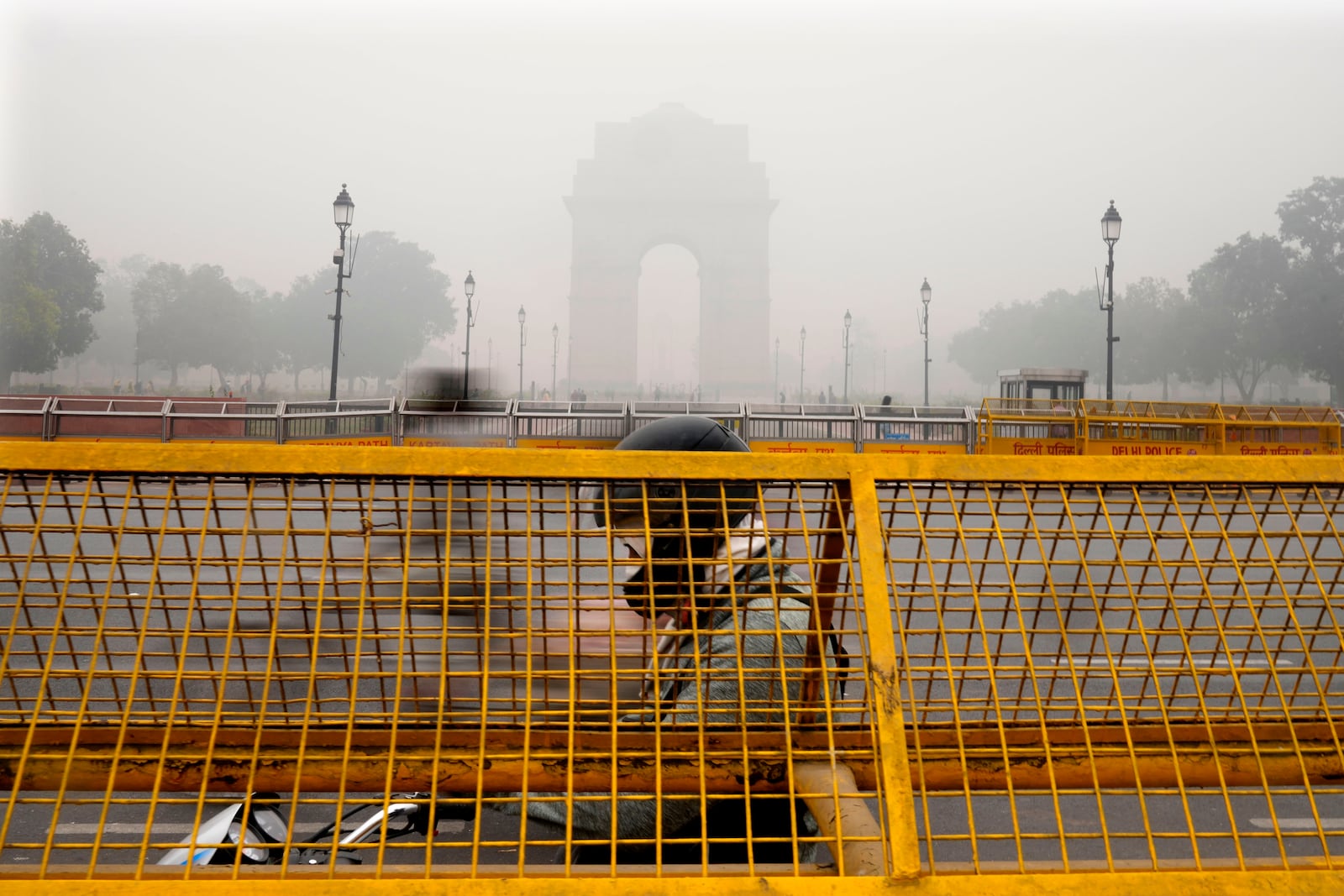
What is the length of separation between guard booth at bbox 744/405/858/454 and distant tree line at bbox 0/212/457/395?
28.1m

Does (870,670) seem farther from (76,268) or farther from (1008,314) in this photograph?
(1008,314)

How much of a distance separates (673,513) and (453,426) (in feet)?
59.0

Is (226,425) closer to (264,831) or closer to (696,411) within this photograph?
(696,411)

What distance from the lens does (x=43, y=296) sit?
177ft

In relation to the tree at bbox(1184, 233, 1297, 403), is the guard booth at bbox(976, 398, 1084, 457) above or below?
below

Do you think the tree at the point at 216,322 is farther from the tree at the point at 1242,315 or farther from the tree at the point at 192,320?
the tree at the point at 1242,315

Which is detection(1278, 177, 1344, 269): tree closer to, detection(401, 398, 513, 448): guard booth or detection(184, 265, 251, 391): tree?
detection(401, 398, 513, 448): guard booth

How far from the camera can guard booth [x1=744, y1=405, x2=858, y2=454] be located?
1973 centimetres

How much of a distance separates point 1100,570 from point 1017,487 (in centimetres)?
929

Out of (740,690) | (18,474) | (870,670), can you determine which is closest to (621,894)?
(740,690)

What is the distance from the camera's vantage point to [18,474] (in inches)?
71.9

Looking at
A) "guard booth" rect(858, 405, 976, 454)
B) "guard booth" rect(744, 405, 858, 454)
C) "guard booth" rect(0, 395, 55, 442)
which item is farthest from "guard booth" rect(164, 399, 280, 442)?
"guard booth" rect(858, 405, 976, 454)

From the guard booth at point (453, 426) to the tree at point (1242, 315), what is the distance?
2752 inches

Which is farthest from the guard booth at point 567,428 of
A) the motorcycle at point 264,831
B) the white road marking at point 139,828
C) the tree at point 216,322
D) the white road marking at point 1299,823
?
the tree at point 216,322
